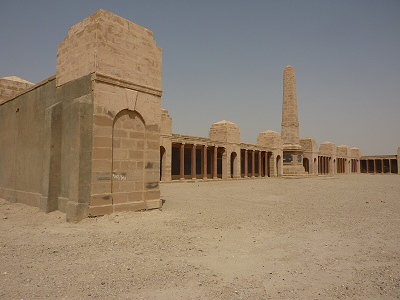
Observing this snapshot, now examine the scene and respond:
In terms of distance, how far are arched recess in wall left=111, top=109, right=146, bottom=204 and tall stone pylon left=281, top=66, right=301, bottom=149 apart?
2547cm

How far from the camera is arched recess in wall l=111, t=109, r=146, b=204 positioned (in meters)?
7.72

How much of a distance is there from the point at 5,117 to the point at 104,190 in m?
8.13

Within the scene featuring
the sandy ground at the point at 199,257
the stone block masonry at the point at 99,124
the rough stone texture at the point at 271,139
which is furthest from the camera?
the rough stone texture at the point at 271,139

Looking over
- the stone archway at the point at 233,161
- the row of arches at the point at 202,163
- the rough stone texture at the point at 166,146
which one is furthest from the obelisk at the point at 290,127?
the rough stone texture at the point at 166,146

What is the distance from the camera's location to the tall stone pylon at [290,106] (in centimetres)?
3062

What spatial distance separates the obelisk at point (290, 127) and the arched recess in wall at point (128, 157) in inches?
1006

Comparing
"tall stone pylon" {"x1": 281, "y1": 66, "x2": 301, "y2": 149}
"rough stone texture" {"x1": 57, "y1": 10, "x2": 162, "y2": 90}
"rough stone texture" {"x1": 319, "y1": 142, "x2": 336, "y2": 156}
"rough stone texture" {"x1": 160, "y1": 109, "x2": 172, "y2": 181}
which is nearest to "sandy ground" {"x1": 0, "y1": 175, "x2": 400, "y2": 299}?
"rough stone texture" {"x1": 57, "y1": 10, "x2": 162, "y2": 90}

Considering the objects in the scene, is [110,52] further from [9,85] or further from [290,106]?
[290,106]

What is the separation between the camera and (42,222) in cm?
718

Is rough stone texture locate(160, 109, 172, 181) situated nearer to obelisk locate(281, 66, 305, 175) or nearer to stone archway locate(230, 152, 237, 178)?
stone archway locate(230, 152, 237, 178)

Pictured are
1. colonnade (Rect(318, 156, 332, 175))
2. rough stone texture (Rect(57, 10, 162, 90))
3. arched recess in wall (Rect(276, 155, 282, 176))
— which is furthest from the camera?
colonnade (Rect(318, 156, 332, 175))

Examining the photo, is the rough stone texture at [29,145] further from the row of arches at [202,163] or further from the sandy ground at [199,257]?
the row of arches at [202,163]

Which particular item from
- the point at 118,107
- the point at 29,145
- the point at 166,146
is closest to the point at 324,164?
the point at 166,146

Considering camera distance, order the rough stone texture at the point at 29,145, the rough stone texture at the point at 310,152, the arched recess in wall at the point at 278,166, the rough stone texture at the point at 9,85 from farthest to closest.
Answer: the rough stone texture at the point at 310,152 → the arched recess in wall at the point at 278,166 → the rough stone texture at the point at 9,85 → the rough stone texture at the point at 29,145
